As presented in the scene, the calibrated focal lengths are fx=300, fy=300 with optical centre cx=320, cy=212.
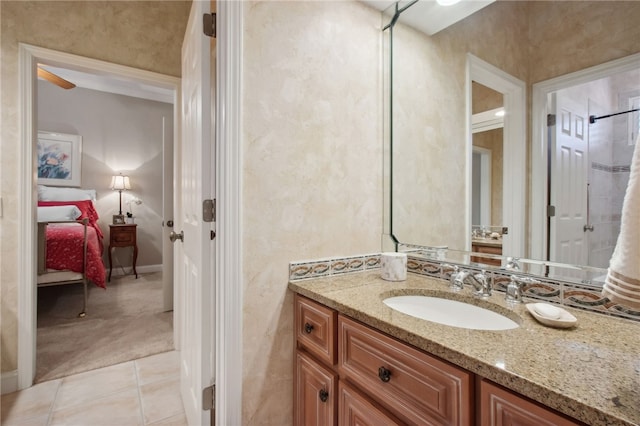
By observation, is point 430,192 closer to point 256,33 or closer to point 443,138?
point 443,138

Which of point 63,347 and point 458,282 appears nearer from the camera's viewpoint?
point 458,282

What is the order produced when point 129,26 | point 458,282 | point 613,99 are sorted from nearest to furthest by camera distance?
point 613,99, point 458,282, point 129,26

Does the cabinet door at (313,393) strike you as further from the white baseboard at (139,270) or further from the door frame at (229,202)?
the white baseboard at (139,270)

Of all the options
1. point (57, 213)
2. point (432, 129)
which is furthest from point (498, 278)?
point (57, 213)

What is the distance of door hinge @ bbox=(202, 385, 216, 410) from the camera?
1.23 metres

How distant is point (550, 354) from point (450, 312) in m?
0.46

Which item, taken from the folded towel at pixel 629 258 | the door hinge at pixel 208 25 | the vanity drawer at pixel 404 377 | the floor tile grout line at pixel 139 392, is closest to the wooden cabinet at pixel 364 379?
the vanity drawer at pixel 404 377

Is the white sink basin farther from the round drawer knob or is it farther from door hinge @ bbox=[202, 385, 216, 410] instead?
door hinge @ bbox=[202, 385, 216, 410]

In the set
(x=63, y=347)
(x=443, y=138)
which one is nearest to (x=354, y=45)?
(x=443, y=138)

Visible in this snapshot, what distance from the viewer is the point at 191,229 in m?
1.40

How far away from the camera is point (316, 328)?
3.62 feet

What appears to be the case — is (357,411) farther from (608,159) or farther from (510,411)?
(608,159)

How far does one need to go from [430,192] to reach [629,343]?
895 millimetres

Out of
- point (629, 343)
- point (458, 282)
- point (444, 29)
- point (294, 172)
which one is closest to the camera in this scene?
point (629, 343)
